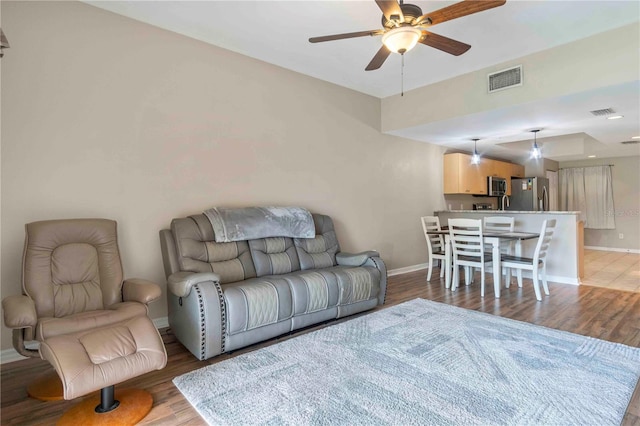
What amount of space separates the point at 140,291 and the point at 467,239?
3809 millimetres

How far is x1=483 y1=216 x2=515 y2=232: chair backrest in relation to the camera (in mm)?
5187

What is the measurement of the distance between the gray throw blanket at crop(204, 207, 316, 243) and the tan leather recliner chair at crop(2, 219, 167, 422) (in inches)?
33.3

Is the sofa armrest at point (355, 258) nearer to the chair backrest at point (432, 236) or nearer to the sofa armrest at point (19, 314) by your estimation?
the chair backrest at point (432, 236)

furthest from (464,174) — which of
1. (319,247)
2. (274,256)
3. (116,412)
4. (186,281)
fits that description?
(116,412)

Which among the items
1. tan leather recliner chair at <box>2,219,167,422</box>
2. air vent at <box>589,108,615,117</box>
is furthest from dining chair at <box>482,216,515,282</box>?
tan leather recliner chair at <box>2,219,167,422</box>

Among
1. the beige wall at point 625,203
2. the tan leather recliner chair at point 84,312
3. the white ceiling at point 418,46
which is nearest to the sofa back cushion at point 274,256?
the tan leather recliner chair at point 84,312

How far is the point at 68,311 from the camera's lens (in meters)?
2.34

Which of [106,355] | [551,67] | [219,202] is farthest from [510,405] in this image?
[551,67]

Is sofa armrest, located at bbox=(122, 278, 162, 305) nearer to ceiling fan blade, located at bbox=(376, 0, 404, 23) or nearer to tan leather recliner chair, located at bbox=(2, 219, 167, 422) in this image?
tan leather recliner chair, located at bbox=(2, 219, 167, 422)

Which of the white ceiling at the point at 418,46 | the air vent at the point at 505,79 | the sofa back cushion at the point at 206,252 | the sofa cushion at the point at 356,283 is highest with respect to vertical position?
the white ceiling at the point at 418,46

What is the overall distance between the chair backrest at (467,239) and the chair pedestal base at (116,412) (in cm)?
389

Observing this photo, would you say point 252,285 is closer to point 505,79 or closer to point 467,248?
point 467,248

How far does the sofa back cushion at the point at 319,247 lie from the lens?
370 centimetres

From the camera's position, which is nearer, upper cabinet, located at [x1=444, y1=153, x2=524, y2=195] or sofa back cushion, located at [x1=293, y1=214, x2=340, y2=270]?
sofa back cushion, located at [x1=293, y1=214, x2=340, y2=270]
